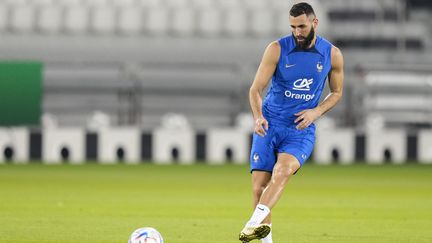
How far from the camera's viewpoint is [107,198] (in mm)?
15383

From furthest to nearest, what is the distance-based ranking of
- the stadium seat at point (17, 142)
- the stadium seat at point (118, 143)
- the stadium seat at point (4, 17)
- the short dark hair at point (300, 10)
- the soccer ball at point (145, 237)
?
the stadium seat at point (4, 17) → the stadium seat at point (118, 143) → the stadium seat at point (17, 142) → the short dark hair at point (300, 10) → the soccer ball at point (145, 237)

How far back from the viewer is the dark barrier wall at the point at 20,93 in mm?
26500

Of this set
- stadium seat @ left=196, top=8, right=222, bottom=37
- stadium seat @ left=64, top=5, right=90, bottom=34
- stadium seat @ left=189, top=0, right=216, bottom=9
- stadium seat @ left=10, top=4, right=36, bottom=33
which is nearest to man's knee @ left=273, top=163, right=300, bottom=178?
stadium seat @ left=196, top=8, right=222, bottom=37

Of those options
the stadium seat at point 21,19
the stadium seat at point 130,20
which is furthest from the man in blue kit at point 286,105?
the stadium seat at point 21,19

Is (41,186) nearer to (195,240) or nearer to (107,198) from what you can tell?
(107,198)

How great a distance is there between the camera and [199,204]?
14633 millimetres

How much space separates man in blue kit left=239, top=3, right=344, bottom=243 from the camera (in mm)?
9242

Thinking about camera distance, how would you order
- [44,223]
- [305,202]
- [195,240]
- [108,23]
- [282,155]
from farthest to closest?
[108,23] → [305,202] → [44,223] → [195,240] → [282,155]

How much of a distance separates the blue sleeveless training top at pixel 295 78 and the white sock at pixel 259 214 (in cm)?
79

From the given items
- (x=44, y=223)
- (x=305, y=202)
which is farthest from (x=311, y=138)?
(x=305, y=202)

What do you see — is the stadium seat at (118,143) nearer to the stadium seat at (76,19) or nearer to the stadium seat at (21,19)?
the stadium seat at (76,19)

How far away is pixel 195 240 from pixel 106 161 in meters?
14.9

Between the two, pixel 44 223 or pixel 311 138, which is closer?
pixel 311 138

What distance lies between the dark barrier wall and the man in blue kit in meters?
17.6
